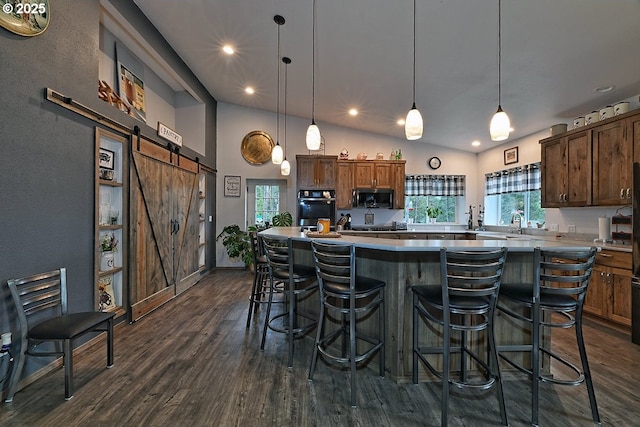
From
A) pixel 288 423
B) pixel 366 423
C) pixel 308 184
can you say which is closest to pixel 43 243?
pixel 288 423

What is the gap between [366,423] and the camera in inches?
69.1

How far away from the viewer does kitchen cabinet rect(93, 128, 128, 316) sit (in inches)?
121

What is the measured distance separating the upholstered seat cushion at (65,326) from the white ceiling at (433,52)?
10.8ft

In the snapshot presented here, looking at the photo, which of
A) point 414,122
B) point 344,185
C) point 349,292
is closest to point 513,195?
point 344,185

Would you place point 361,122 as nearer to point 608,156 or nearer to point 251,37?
point 251,37

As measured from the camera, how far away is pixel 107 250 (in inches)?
124

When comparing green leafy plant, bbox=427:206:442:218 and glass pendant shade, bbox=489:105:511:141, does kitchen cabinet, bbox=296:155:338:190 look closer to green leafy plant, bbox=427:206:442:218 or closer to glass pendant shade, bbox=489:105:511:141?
green leafy plant, bbox=427:206:442:218

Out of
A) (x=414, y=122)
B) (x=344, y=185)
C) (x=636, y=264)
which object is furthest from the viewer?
(x=344, y=185)

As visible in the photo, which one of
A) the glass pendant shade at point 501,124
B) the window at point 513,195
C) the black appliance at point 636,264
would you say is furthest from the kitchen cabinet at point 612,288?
the glass pendant shade at point 501,124

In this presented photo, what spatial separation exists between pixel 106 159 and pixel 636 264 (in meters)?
5.41

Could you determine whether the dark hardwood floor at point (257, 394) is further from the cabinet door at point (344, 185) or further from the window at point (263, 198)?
the window at point (263, 198)

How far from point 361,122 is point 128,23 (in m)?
4.04

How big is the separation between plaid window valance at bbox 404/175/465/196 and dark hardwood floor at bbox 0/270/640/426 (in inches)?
163

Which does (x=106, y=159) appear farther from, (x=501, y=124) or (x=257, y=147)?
(x=501, y=124)
